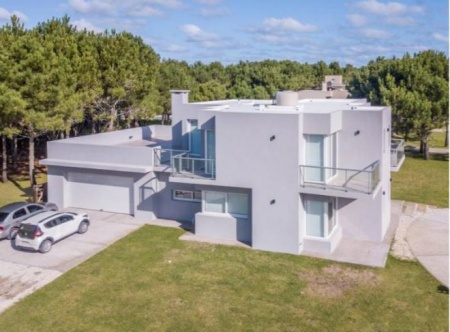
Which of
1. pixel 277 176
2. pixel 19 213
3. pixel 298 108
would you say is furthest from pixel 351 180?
pixel 19 213

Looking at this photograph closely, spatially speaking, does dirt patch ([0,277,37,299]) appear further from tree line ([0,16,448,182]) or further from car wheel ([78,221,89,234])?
tree line ([0,16,448,182])

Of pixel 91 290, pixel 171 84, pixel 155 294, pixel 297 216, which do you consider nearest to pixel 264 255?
pixel 297 216

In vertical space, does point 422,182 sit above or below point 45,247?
above

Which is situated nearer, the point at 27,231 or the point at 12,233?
the point at 27,231

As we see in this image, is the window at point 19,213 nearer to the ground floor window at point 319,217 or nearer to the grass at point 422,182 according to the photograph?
the ground floor window at point 319,217

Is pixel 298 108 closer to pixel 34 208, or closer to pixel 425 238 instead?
pixel 425 238

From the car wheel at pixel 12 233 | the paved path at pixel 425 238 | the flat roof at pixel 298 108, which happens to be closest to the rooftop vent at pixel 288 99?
the flat roof at pixel 298 108
